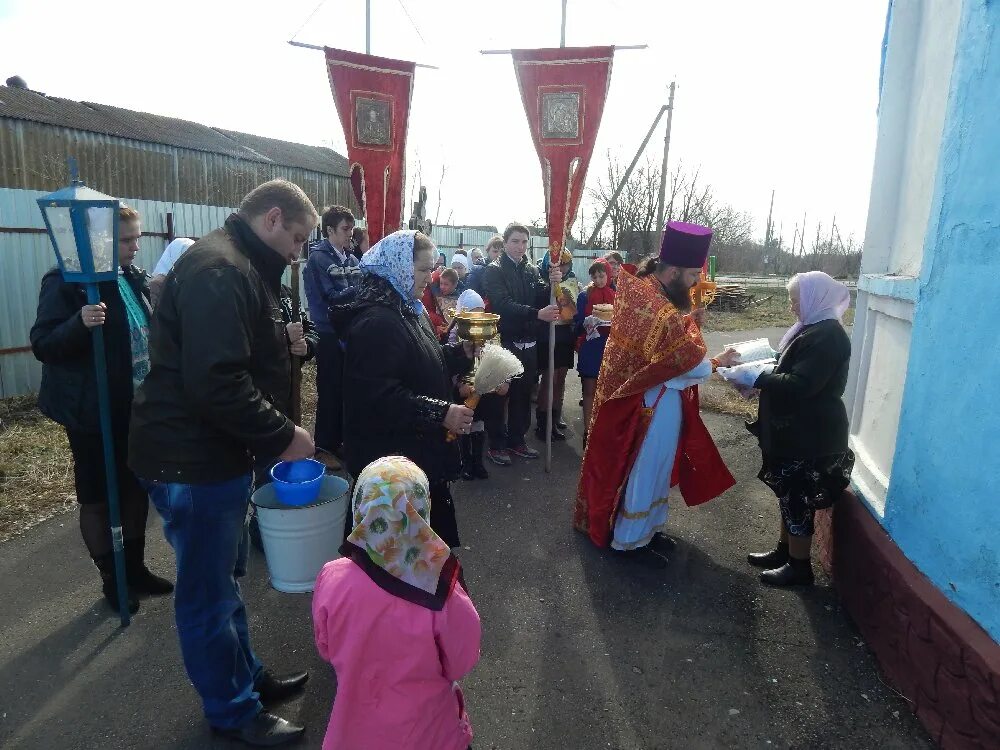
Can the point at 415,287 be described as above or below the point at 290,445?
above

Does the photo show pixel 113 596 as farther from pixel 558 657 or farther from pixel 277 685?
pixel 558 657

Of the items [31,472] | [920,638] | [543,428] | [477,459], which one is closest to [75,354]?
[31,472]

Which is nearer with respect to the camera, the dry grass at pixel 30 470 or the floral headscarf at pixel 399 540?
the floral headscarf at pixel 399 540

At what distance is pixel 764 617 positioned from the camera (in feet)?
11.2

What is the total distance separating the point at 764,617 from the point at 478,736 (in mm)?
1757

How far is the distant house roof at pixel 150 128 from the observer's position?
17.4 meters

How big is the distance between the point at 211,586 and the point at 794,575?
3.15 m

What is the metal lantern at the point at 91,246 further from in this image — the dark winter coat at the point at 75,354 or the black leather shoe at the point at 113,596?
the black leather shoe at the point at 113,596

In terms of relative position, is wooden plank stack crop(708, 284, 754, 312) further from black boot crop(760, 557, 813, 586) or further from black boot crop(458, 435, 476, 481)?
black boot crop(760, 557, 813, 586)

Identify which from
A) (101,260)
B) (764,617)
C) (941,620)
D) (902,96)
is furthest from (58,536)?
(902,96)

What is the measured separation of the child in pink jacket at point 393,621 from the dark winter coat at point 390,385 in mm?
784

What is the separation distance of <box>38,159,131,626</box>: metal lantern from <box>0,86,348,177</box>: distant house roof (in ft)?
58.3

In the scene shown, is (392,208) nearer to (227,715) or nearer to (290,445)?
(290,445)

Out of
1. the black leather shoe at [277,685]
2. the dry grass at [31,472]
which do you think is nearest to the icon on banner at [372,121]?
the dry grass at [31,472]
